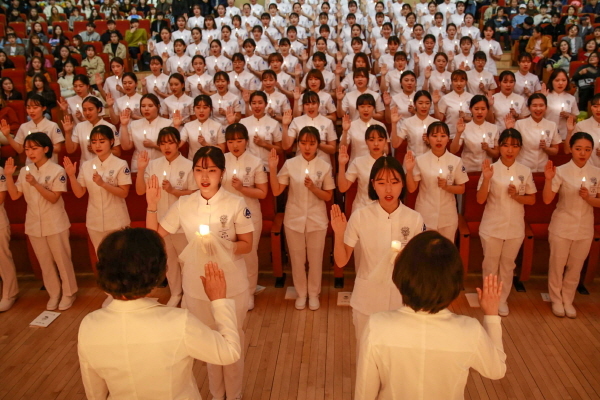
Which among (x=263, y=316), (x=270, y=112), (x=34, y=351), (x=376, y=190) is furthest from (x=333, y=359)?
(x=270, y=112)

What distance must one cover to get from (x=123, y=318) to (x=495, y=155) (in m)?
3.46

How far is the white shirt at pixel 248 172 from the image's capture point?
357cm

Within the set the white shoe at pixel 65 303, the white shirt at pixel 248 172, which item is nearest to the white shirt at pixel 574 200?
the white shirt at pixel 248 172

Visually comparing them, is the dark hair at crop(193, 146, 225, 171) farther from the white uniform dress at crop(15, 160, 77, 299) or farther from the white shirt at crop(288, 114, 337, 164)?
the white shirt at crop(288, 114, 337, 164)

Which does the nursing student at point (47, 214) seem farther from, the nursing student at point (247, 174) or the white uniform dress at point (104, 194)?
the nursing student at point (247, 174)

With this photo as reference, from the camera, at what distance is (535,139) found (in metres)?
4.25

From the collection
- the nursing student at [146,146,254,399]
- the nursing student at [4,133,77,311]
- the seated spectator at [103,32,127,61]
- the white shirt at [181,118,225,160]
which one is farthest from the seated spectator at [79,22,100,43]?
the nursing student at [146,146,254,399]

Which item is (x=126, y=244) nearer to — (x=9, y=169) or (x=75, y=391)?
(x=75, y=391)

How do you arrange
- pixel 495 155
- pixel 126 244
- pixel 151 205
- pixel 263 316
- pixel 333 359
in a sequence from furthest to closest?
pixel 495 155, pixel 263 316, pixel 333 359, pixel 151 205, pixel 126 244

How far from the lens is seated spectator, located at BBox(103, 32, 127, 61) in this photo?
7781 millimetres

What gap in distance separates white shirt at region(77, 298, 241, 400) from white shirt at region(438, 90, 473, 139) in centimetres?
406

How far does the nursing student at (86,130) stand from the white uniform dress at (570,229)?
3329mm

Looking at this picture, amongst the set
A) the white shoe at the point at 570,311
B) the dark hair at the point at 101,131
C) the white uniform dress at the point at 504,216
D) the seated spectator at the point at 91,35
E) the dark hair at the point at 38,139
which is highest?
the seated spectator at the point at 91,35

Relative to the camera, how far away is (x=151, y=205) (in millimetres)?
2422
